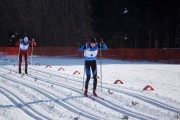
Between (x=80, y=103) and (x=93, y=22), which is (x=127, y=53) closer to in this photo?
(x=93, y=22)

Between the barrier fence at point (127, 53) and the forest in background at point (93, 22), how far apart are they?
10260 millimetres

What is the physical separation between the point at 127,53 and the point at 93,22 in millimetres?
16699

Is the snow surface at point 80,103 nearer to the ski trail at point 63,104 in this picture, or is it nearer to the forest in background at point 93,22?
the ski trail at point 63,104

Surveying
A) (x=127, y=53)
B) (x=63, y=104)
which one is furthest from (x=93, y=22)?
(x=63, y=104)

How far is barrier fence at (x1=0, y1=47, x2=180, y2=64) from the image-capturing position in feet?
102

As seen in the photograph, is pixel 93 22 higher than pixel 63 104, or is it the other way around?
pixel 93 22

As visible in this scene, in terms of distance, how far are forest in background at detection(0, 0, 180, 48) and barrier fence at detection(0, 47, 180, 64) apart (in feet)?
33.7

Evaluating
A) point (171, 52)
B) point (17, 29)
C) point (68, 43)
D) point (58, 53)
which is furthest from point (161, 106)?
point (17, 29)

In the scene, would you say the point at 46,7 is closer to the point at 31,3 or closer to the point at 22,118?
the point at 31,3

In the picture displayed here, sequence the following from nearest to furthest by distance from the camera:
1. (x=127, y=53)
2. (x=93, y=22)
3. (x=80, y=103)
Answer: (x=80, y=103), (x=127, y=53), (x=93, y=22)

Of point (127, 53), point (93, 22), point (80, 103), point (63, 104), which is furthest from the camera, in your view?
point (93, 22)

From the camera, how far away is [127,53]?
34.9 metres

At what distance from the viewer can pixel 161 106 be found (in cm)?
965

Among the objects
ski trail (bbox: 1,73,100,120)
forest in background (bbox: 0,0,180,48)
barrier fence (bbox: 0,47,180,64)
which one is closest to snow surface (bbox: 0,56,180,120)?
ski trail (bbox: 1,73,100,120)
